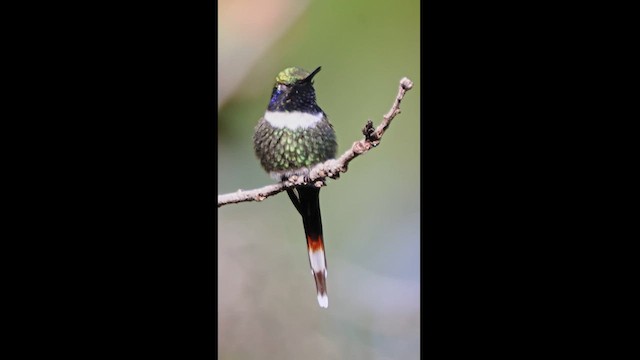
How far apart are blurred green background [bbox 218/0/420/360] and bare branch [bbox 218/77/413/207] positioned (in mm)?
21

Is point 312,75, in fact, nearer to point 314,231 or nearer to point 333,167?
point 333,167

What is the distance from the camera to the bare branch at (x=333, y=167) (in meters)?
2.27

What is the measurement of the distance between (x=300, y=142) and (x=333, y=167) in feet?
0.45

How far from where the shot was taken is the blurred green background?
2303mm

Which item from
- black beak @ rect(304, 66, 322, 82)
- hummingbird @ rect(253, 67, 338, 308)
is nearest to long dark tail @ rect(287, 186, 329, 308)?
hummingbird @ rect(253, 67, 338, 308)

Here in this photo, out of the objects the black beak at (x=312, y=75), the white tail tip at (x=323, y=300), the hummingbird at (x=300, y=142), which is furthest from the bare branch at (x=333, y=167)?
the white tail tip at (x=323, y=300)

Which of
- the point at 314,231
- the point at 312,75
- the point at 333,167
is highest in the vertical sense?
the point at 312,75

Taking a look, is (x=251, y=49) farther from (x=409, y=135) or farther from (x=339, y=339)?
(x=339, y=339)

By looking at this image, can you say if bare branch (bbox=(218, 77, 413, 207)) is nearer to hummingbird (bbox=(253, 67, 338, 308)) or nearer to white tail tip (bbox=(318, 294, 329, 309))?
hummingbird (bbox=(253, 67, 338, 308))

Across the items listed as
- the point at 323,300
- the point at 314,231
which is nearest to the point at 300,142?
the point at 314,231

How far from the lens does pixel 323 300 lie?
7.64 ft

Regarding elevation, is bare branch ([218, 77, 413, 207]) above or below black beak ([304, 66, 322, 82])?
below

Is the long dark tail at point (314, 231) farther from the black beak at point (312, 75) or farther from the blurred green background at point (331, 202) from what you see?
the black beak at point (312, 75)

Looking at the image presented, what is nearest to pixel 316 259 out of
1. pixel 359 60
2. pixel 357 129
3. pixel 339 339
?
pixel 339 339
